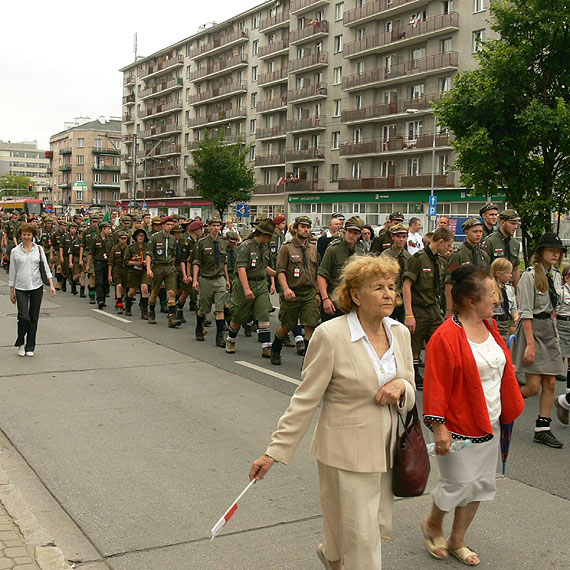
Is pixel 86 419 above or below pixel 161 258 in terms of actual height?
below

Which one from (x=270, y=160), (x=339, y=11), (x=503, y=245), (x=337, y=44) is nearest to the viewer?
(x=503, y=245)

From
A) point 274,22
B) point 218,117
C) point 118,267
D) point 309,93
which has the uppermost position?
point 274,22

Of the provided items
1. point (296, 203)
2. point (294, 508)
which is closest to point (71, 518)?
point (294, 508)

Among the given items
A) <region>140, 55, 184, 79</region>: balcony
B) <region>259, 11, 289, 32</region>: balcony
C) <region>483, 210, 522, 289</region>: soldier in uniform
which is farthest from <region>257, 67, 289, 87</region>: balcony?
<region>483, 210, 522, 289</region>: soldier in uniform

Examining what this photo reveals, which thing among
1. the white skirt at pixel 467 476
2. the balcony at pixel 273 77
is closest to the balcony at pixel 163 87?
the balcony at pixel 273 77

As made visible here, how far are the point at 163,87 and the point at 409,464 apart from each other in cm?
9258

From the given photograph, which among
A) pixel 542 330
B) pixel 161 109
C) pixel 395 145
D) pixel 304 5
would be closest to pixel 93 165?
pixel 161 109

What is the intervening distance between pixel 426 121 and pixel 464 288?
A: 4946 cm

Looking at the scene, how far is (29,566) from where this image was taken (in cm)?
371

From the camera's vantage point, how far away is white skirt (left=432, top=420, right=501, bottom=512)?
12.4ft

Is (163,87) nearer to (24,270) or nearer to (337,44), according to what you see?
(337,44)

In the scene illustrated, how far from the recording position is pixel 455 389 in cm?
377

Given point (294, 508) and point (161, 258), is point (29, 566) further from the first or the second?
point (161, 258)

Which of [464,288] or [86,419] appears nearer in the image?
[464,288]
